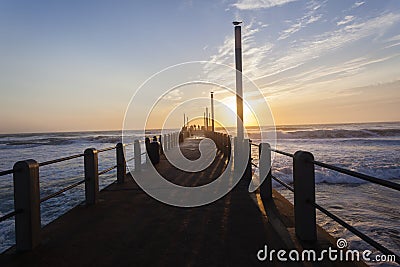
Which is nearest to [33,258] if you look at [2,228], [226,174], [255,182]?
[2,228]

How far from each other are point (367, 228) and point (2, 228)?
723cm

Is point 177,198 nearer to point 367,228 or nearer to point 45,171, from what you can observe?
point 367,228

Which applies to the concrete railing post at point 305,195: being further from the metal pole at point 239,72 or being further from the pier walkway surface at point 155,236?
the metal pole at point 239,72

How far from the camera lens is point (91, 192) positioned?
18.9 feet

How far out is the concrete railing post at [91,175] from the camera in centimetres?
556

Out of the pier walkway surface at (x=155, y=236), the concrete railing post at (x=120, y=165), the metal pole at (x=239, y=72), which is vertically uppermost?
the metal pole at (x=239, y=72)

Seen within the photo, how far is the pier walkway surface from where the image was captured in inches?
128

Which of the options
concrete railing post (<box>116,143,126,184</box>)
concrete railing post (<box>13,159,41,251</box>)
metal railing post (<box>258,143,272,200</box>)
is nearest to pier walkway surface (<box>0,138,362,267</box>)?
concrete railing post (<box>13,159,41,251</box>)

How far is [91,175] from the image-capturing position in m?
5.68

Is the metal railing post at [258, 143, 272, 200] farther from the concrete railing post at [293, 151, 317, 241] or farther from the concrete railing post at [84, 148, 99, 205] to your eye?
the concrete railing post at [84, 148, 99, 205]

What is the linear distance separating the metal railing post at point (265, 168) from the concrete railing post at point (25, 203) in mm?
3773

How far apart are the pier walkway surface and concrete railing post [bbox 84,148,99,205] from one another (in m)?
0.19

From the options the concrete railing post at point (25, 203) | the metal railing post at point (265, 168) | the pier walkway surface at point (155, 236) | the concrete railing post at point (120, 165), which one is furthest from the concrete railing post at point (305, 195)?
the concrete railing post at point (120, 165)

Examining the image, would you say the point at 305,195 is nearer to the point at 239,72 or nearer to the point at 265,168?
the point at 265,168
